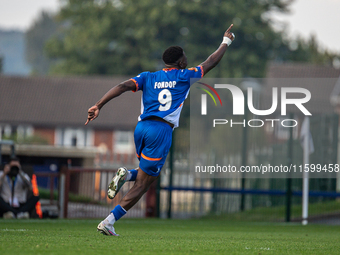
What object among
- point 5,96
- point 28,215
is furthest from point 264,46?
point 28,215

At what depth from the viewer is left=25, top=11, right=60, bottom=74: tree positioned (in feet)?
472

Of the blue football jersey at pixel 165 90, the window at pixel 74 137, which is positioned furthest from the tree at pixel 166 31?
the blue football jersey at pixel 165 90

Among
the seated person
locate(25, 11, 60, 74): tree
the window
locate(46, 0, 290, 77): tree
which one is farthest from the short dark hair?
locate(25, 11, 60, 74): tree

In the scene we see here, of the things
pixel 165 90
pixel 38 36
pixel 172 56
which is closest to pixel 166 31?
pixel 172 56

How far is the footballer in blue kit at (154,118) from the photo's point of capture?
693 cm

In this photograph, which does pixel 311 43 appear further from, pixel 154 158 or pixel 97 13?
Answer: pixel 154 158

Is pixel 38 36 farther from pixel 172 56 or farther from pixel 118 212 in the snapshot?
pixel 118 212

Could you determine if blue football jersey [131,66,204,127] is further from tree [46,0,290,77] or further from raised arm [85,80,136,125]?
tree [46,0,290,77]

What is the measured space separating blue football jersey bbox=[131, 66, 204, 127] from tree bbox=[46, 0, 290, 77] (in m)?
41.3

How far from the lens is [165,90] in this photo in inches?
280

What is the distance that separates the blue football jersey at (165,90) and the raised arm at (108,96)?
0.37ft

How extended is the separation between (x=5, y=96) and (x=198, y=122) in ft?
137

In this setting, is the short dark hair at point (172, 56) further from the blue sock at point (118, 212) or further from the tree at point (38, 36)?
the tree at point (38, 36)

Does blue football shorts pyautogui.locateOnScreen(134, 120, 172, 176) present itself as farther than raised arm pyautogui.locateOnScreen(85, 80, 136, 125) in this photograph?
Yes
